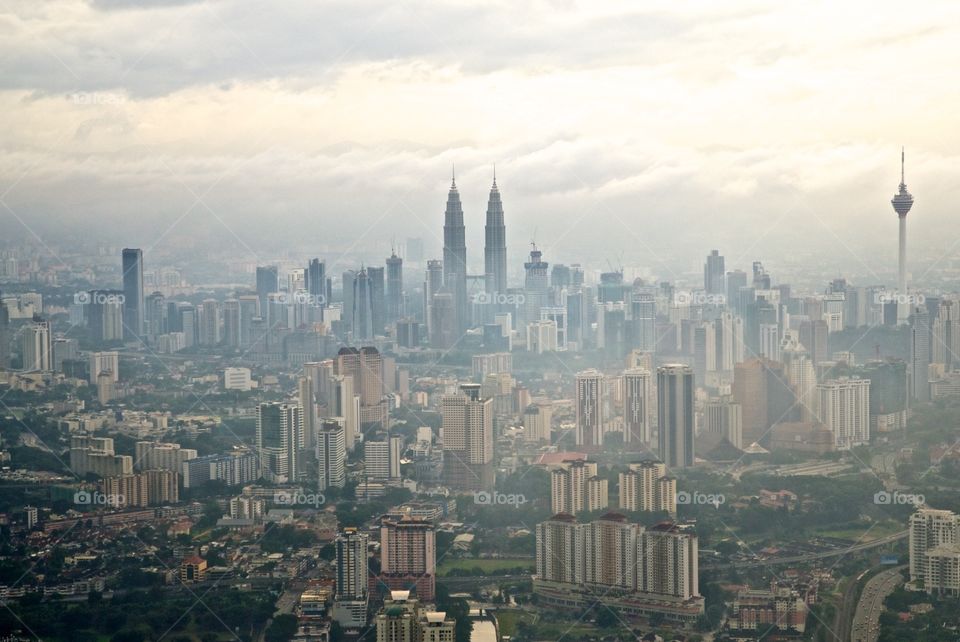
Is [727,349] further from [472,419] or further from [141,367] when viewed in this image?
[141,367]

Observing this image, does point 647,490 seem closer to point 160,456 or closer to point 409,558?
point 409,558

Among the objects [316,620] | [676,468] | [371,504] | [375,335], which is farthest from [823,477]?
[375,335]

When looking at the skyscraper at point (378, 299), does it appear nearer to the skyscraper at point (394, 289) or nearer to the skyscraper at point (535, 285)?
the skyscraper at point (394, 289)

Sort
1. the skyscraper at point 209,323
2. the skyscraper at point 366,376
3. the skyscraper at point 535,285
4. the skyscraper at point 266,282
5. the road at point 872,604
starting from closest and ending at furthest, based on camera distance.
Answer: the road at point 872,604
the skyscraper at point 366,376
the skyscraper at point 209,323
the skyscraper at point 266,282
the skyscraper at point 535,285

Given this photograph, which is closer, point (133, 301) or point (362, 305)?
point (133, 301)

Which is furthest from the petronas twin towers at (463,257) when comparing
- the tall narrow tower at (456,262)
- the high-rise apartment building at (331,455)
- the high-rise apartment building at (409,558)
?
the high-rise apartment building at (409,558)

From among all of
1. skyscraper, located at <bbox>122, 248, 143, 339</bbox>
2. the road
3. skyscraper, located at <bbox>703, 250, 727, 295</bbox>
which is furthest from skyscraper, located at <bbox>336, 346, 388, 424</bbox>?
the road

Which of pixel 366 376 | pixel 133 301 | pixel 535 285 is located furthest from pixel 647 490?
pixel 535 285

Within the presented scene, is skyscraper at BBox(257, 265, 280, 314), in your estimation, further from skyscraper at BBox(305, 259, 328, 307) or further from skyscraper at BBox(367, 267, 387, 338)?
Result: skyscraper at BBox(367, 267, 387, 338)
